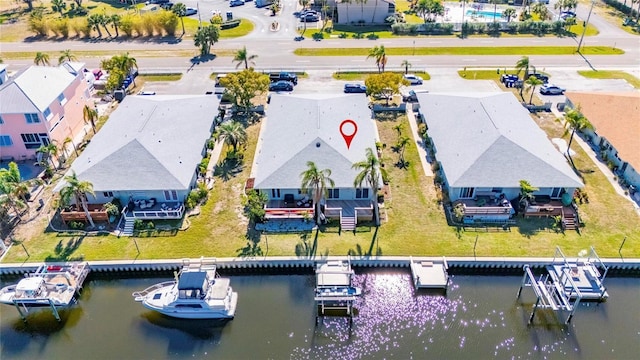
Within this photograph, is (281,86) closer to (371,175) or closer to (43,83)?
(43,83)

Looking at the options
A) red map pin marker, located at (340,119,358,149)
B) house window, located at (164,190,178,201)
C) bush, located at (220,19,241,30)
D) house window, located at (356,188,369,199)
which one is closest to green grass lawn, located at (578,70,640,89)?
red map pin marker, located at (340,119,358,149)

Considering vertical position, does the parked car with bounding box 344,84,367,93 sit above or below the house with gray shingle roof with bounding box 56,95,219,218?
below

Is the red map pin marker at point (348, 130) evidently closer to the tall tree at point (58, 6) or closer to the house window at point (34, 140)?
the house window at point (34, 140)

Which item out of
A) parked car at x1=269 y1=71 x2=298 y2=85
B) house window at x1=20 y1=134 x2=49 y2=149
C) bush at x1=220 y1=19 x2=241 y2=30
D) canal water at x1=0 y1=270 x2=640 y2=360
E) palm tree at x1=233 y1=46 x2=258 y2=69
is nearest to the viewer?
canal water at x1=0 y1=270 x2=640 y2=360

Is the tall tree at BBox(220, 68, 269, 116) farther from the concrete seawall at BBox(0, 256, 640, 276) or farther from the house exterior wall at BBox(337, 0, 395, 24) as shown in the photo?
the house exterior wall at BBox(337, 0, 395, 24)

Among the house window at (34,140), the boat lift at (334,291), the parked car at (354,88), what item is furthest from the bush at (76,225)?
the parked car at (354,88)
